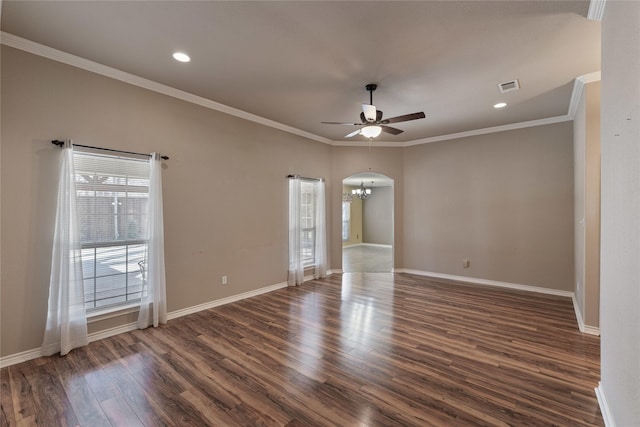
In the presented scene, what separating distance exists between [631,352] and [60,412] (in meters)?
3.64

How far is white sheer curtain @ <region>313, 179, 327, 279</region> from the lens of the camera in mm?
6059

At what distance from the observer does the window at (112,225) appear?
3.12 meters

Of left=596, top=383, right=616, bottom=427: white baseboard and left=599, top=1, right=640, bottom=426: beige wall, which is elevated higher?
left=599, top=1, right=640, bottom=426: beige wall

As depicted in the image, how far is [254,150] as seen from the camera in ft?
16.2

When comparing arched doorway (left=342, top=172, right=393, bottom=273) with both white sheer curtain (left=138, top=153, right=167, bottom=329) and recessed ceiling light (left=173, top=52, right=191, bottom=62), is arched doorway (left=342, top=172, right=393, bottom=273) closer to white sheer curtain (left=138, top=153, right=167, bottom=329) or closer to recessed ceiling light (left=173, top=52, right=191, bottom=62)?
white sheer curtain (left=138, top=153, right=167, bottom=329)

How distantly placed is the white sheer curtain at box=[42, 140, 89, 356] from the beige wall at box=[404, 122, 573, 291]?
592 centimetres

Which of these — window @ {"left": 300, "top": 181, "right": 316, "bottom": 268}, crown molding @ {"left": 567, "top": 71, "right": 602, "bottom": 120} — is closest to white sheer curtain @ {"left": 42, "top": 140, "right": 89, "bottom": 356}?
window @ {"left": 300, "top": 181, "right": 316, "bottom": 268}

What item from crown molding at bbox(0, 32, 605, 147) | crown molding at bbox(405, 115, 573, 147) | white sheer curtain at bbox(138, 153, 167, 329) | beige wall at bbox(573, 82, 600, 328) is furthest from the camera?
crown molding at bbox(405, 115, 573, 147)

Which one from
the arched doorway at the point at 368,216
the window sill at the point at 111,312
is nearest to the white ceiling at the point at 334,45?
the window sill at the point at 111,312

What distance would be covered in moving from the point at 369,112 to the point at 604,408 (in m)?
→ 3.29

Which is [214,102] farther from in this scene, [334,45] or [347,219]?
[347,219]

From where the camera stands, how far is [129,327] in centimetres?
346

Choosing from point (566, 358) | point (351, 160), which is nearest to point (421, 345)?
point (566, 358)

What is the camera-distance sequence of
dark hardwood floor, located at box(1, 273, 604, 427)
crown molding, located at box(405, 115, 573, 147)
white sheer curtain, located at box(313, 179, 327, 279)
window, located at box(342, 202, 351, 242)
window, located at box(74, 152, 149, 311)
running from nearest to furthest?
1. dark hardwood floor, located at box(1, 273, 604, 427)
2. window, located at box(74, 152, 149, 311)
3. crown molding, located at box(405, 115, 573, 147)
4. white sheer curtain, located at box(313, 179, 327, 279)
5. window, located at box(342, 202, 351, 242)
